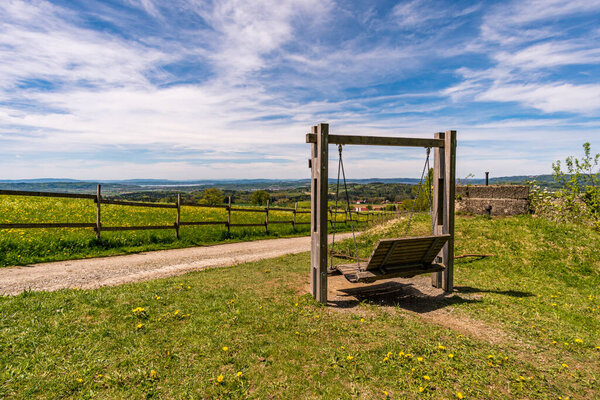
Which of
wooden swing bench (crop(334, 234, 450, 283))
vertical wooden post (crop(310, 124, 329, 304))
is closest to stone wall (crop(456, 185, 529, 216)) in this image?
wooden swing bench (crop(334, 234, 450, 283))

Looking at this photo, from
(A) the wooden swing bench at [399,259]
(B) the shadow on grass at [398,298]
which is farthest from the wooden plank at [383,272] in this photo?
(B) the shadow on grass at [398,298]

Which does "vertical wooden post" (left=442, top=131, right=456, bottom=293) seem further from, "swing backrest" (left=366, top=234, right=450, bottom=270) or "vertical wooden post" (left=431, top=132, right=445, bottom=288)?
"swing backrest" (left=366, top=234, right=450, bottom=270)

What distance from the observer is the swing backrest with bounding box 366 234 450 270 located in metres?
5.77

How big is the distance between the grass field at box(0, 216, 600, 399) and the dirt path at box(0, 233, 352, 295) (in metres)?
1.69

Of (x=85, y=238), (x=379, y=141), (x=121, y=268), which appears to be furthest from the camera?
(x=85, y=238)

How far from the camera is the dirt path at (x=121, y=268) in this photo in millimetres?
7480

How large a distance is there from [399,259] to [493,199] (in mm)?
9271

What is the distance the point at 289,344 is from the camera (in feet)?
13.9

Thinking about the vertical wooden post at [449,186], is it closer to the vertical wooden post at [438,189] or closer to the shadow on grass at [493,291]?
the vertical wooden post at [438,189]

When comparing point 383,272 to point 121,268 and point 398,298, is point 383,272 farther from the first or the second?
point 121,268

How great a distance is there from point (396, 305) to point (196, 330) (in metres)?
3.73

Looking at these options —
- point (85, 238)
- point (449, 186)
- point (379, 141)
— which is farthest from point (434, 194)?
point (85, 238)

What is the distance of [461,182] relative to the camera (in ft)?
48.6

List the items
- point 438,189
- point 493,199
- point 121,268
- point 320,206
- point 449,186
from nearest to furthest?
1. point 320,206
2. point 449,186
3. point 438,189
4. point 121,268
5. point 493,199
